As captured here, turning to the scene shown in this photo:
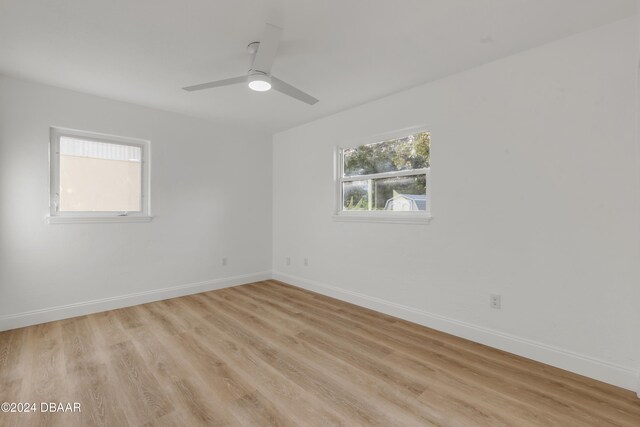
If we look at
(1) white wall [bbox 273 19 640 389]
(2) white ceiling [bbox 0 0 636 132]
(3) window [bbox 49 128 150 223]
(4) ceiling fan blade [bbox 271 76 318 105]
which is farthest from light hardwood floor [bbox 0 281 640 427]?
(2) white ceiling [bbox 0 0 636 132]

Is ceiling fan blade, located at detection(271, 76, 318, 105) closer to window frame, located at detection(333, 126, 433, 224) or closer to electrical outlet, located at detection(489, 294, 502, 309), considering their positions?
window frame, located at detection(333, 126, 433, 224)

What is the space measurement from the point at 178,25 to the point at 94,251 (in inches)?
107

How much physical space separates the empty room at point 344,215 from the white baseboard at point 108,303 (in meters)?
0.02

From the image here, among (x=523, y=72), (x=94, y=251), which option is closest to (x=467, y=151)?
(x=523, y=72)

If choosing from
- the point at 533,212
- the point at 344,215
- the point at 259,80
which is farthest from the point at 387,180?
the point at 259,80

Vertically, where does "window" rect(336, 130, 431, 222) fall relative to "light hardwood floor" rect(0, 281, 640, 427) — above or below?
above

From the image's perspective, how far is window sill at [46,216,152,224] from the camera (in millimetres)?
3076

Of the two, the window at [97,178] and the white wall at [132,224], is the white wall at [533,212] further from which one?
the window at [97,178]

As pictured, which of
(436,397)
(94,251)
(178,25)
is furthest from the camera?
(94,251)

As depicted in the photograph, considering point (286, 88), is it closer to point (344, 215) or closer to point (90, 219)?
point (344, 215)

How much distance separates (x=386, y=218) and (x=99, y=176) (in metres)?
3.44

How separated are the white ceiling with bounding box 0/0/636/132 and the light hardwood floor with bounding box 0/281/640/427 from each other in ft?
8.11

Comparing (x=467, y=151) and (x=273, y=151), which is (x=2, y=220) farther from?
(x=467, y=151)

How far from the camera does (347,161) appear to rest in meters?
3.92
